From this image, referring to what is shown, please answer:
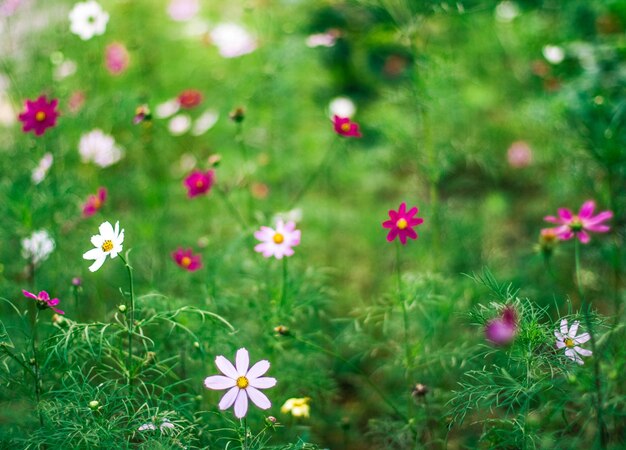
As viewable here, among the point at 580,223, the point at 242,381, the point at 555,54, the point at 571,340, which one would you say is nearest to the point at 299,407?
the point at 242,381

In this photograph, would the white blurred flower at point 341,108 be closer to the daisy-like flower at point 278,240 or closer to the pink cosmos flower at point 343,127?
the pink cosmos flower at point 343,127

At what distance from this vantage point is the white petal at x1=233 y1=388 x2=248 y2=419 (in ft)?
3.44

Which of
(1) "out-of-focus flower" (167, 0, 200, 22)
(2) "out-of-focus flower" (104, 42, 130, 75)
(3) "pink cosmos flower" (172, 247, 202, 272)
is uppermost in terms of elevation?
(1) "out-of-focus flower" (167, 0, 200, 22)

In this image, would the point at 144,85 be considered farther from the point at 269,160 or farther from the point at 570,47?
the point at 570,47

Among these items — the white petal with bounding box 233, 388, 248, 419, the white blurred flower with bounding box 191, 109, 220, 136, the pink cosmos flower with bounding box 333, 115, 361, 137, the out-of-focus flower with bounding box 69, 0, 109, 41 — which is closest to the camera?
the white petal with bounding box 233, 388, 248, 419

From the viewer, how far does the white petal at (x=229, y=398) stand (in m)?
1.06

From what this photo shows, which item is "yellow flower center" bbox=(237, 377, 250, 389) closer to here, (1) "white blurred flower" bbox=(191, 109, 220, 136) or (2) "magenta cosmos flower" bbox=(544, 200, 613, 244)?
(2) "magenta cosmos flower" bbox=(544, 200, 613, 244)

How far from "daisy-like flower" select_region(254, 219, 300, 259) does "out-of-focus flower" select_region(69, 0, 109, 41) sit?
1024 mm

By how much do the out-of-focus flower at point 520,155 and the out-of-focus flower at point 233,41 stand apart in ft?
4.10

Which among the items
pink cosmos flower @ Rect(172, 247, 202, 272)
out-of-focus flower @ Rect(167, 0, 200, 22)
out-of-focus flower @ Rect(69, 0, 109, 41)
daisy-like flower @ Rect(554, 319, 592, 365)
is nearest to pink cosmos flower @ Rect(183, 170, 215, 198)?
pink cosmos flower @ Rect(172, 247, 202, 272)

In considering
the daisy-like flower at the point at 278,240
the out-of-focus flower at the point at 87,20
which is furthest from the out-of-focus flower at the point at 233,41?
the daisy-like flower at the point at 278,240

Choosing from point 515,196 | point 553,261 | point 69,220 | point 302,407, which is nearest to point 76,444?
point 302,407

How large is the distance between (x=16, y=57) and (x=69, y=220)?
62 centimetres

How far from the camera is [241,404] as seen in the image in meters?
1.07
